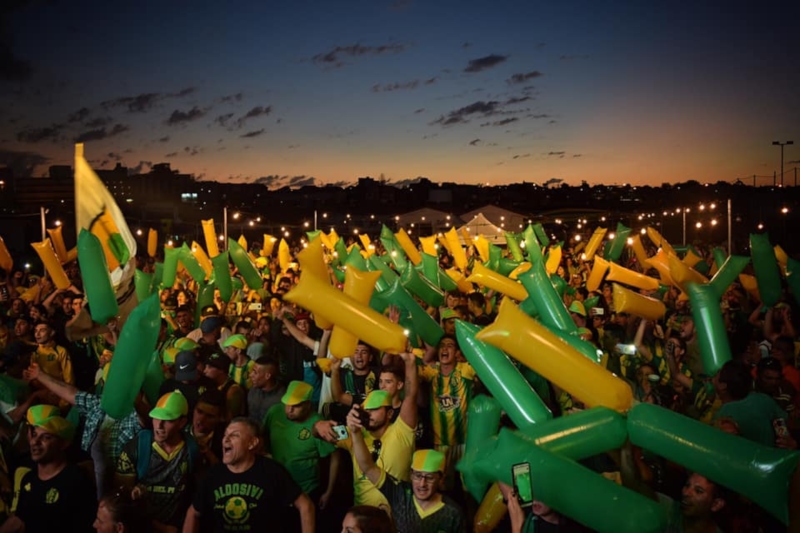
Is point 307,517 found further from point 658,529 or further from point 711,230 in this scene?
point 711,230

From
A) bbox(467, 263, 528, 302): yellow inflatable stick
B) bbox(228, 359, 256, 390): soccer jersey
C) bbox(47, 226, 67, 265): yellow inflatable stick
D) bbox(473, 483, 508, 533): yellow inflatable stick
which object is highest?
bbox(47, 226, 67, 265): yellow inflatable stick

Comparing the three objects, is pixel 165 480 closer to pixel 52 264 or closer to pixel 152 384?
pixel 152 384

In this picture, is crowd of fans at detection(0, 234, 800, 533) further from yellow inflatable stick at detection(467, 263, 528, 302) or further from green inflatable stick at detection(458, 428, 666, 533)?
yellow inflatable stick at detection(467, 263, 528, 302)

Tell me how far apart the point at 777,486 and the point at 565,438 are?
905 mm

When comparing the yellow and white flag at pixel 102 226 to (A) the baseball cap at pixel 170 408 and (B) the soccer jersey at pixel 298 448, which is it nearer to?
(A) the baseball cap at pixel 170 408

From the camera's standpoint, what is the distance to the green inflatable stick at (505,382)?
3.55m

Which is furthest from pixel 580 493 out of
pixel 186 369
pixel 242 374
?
pixel 242 374

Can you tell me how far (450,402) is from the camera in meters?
5.18

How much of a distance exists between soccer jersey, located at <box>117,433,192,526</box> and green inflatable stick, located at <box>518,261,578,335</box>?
310cm

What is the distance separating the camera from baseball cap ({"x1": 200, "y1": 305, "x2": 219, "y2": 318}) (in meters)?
8.81

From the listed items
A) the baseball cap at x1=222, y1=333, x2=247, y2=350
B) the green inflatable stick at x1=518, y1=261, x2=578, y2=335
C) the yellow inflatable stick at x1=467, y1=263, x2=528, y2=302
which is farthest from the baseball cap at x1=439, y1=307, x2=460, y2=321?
the baseball cap at x1=222, y1=333, x2=247, y2=350

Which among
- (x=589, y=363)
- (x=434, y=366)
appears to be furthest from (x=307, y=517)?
(x=434, y=366)

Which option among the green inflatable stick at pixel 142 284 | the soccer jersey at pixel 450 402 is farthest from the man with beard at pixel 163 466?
the green inflatable stick at pixel 142 284

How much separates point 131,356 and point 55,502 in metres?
0.96
